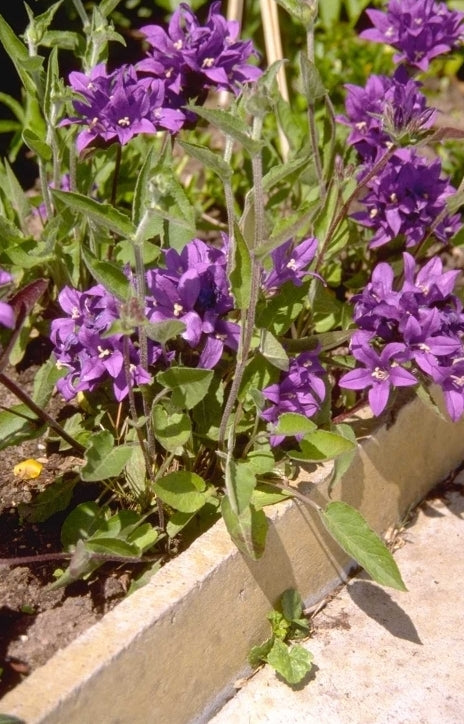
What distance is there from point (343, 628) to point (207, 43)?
1407 millimetres

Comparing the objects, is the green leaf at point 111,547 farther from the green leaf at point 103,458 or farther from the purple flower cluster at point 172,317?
the purple flower cluster at point 172,317

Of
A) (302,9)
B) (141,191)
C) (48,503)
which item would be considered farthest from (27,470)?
(302,9)

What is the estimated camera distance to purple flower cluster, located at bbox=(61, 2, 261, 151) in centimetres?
214

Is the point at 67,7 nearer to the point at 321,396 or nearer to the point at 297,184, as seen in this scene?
the point at 297,184

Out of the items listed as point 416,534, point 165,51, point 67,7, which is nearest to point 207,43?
point 165,51

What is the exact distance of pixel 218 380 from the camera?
85.9 inches

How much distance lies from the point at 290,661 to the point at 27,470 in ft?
2.48

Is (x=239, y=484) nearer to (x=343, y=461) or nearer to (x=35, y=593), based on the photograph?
(x=343, y=461)

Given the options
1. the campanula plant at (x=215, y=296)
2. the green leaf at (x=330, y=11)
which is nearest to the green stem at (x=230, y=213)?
the campanula plant at (x=215, y=296)

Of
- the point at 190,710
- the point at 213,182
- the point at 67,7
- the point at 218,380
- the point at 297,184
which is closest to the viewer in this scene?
the point at 190,710

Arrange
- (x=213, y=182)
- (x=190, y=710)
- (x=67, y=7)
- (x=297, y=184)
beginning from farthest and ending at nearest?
(x=67, y=7), (x=213, y=182), (x=297, y=184), (x=190, y=710)

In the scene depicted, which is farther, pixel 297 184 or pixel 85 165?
pixel 297 184

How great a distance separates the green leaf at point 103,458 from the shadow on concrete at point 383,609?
2.58ft

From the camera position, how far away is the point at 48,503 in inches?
85.7
